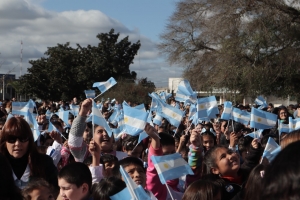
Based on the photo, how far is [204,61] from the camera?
32.0 meters

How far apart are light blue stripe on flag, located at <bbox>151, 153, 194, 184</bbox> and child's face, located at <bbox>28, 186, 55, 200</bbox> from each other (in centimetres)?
86

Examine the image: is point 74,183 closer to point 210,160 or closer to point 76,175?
point 76,175

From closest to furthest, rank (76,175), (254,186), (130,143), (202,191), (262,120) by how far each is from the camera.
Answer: (254,186) < (202,191) < (76,175) < (130,143) < (262,120)

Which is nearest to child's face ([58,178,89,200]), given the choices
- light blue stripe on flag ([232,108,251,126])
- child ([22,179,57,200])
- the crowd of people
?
the crowd of people

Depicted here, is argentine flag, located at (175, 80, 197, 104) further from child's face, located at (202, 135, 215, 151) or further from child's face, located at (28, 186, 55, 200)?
child's face, located at (28, 186, 55, 200)

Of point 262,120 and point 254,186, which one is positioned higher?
point 254,186

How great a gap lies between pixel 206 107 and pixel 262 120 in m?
1.09

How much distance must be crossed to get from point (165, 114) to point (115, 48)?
127ft

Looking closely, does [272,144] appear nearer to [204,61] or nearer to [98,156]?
[98,156]

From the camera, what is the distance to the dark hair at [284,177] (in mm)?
1441

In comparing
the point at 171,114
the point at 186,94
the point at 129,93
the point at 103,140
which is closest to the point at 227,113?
the point at 186,94

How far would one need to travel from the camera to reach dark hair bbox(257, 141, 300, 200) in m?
1.44

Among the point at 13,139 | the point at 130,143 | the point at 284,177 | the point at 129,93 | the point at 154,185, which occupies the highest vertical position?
the point at 284,177

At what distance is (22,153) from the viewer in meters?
4.09
